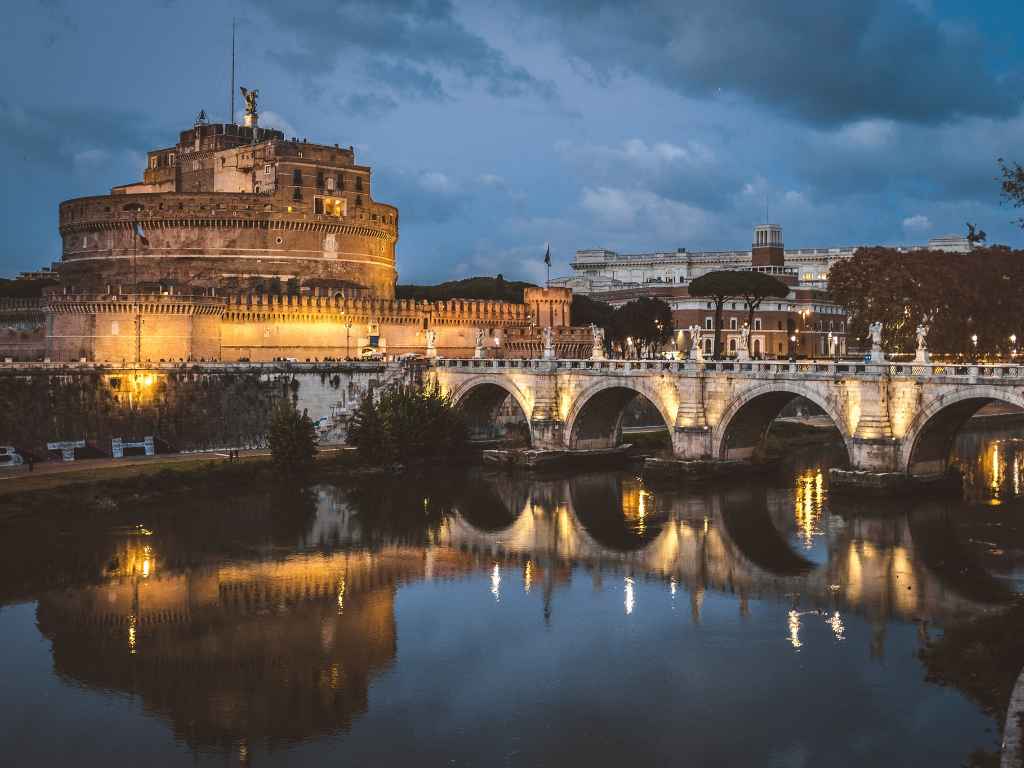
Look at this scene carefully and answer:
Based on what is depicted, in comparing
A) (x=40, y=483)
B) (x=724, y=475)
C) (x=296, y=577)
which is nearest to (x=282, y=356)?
(x=40, y=483)

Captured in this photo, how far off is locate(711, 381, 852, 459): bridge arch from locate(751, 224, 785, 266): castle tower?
6701 centimetres

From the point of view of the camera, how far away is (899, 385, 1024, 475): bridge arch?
121 ft

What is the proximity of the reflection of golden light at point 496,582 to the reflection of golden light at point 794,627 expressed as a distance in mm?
7618

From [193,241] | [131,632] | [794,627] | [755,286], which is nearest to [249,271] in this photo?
[193,241]

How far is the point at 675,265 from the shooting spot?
411 feet

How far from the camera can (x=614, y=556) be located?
3528 centimetres

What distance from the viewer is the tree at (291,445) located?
47.4 m

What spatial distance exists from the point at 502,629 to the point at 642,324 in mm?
58697

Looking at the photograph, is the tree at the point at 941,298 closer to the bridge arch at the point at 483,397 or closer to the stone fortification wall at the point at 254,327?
the bridge arch at the point at 483,397

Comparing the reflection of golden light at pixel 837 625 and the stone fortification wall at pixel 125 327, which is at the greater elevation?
the stone fortification wall at pixel 125 327

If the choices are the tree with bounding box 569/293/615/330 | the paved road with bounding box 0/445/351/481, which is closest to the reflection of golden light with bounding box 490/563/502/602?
the paved road with bounding box 0/445/351/481

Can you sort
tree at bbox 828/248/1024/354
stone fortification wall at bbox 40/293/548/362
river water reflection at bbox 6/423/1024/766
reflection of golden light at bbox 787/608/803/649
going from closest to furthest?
river water reflection at bbox 6/423/1024/766 < reflection of golden light at bbox 787/608/803/649 < stone fortification wall at bbox 40/293/548/362 < tree at bbox 828/248/1024/354

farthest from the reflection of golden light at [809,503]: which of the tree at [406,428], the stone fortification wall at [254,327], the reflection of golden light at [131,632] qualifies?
the stone fortification wall at [254,327]

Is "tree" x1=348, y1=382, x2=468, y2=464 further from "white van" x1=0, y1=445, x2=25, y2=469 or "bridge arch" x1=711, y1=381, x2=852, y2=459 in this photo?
"white van" x1=0, y1=445, x2=25, y2=469
